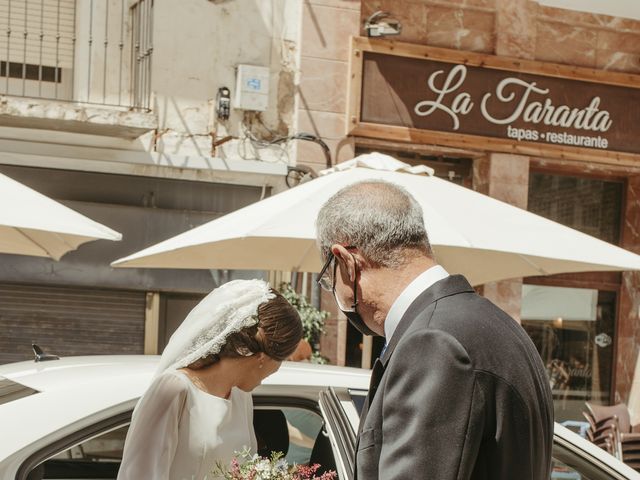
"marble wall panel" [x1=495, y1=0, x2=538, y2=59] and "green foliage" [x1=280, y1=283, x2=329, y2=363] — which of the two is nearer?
"green foliage" [x1=280, y1=283, x2=329, y2=363]

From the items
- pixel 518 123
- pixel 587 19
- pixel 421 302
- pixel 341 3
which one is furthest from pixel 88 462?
pixel 587 19

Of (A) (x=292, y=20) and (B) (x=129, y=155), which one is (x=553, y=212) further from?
(B) (x=129, y=155)

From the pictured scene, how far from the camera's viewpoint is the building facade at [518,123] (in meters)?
10.5

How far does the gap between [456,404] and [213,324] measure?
153 centimetres

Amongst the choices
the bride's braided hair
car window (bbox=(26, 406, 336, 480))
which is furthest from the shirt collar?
car window (bbox=(26, 406, 336, 480))

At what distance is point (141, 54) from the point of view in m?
9.91

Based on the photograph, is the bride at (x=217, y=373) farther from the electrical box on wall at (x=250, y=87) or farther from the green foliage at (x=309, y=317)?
the electrical box on wall at (x=250, y=87)

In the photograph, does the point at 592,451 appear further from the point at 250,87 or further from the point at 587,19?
the point at 587,19

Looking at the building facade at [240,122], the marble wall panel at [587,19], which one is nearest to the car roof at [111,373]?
the building facade at [240,122]

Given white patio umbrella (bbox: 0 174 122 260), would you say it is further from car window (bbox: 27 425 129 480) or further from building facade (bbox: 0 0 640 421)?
building facade (bbox: 0 0 640 421)

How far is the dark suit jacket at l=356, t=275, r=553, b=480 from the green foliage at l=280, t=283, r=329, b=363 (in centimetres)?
749

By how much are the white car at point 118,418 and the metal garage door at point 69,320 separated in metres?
5.74

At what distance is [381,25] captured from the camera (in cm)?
1037

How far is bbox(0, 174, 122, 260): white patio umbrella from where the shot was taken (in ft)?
19.4
